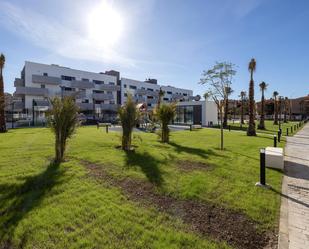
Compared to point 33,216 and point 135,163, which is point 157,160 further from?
point 33,216

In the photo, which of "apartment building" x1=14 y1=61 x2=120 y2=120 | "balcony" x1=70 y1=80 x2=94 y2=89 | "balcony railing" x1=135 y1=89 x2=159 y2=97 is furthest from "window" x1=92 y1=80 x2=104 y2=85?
"balcony railing" x1=135 y1=89 x2=159 y2=97

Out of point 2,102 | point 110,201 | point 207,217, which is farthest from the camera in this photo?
point 2,102

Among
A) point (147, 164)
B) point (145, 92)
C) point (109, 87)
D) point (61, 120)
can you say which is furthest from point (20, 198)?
point (145, 92)

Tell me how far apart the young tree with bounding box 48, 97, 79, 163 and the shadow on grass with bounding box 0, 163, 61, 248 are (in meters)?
1.71

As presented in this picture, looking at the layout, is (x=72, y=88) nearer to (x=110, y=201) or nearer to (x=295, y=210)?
(x=110, y=201)

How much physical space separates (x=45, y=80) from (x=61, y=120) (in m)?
38.2

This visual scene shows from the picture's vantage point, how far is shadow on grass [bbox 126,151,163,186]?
21.9ft

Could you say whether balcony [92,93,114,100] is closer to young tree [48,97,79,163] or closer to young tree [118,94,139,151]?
young tree [118,94,139,151]

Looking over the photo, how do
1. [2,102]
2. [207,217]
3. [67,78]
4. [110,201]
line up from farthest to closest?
1. [67,78]
2. [2,102]
3. [110,201]
4. [207,217]

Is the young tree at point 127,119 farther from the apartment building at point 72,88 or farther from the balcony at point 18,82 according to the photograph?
the balcony at point 18,82

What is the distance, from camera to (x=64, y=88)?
4534 cm

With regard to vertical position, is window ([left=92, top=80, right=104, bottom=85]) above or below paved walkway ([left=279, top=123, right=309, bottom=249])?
above

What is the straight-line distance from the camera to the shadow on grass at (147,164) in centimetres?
668

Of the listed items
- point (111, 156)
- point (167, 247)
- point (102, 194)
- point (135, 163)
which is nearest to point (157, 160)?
point (135, 163)
